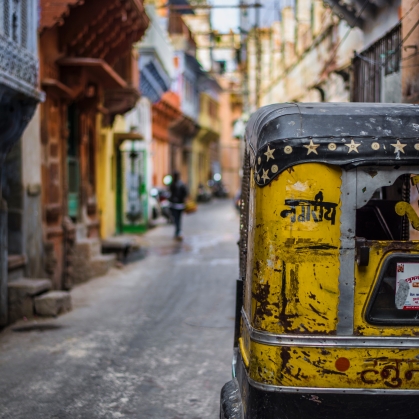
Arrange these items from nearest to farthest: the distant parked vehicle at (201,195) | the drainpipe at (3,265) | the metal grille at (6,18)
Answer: the metal grille at (6,18), the drainpipe at (3,265), the distant parked vehicle at (201,195)

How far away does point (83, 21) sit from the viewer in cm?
1223

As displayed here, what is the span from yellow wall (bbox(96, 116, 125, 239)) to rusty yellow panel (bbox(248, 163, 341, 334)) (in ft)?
41.3

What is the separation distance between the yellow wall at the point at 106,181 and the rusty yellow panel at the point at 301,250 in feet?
41.3

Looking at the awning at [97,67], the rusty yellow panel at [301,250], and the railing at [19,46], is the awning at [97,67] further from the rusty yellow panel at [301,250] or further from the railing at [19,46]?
the rusty yellow panel at [301,250]

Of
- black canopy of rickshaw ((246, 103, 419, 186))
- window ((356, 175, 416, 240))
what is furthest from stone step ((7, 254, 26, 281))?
black canopy of rickshaw ((246, 103, 419, 186))

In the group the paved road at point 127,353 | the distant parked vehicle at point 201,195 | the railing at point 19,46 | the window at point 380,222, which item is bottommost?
the paved road at point 127,353

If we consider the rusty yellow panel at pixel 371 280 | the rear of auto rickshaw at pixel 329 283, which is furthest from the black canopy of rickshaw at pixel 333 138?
the rusty yellow panel at pixel 371 280

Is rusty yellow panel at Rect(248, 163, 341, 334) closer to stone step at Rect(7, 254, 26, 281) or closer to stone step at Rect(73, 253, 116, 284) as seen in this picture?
stone step at Rect(7, 254, 26, 281)

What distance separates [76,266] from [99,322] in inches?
141

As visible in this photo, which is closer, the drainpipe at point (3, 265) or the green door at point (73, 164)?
the drainpipe at point (3, 265)

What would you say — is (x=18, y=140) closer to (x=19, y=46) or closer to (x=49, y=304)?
(x=19, y=46)

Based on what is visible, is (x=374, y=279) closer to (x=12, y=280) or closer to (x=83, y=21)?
(x=12, y=280)

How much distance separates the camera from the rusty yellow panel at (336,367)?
3770mm

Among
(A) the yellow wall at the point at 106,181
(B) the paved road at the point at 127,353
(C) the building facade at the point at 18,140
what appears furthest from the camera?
(A) the yellow wall at the point at 106,181
